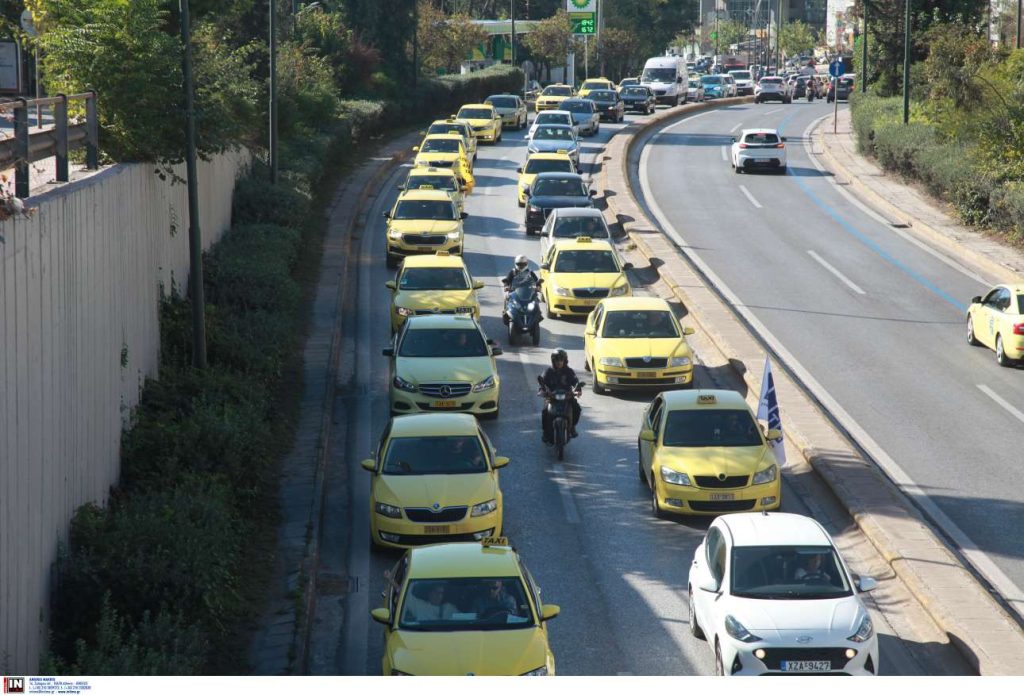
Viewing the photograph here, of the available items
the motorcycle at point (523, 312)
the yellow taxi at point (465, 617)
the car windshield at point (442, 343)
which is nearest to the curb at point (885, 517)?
the motorcycle at point (523, 312)

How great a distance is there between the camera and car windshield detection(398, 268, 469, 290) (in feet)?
89.0

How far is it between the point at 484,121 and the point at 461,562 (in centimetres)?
4853

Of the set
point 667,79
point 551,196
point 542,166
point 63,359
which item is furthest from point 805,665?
point 667,79

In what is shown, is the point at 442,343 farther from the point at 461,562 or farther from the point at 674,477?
the point at 461,562

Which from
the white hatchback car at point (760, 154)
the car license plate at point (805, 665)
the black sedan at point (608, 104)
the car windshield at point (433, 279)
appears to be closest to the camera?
the car license plate at point (805, 665)

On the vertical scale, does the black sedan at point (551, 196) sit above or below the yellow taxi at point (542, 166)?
below

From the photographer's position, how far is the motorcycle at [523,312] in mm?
26438

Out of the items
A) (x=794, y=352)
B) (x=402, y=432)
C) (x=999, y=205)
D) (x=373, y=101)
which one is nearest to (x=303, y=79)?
(x=373, y=101)

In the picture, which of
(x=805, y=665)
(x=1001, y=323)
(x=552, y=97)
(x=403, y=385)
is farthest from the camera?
(x=552, y=97)

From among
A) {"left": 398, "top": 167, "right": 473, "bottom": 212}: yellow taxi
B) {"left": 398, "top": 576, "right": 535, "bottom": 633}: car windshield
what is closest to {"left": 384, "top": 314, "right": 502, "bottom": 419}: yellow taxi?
{"left": 398, "top": 576, "right": 535, "bottom": 633}: car windshield

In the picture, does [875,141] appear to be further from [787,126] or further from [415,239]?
[415,239]

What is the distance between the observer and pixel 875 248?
37.3m

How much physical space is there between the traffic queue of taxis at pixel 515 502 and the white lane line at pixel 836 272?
6457 millimetres

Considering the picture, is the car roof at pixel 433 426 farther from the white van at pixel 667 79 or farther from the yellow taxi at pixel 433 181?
the white van at pixel 667 79
